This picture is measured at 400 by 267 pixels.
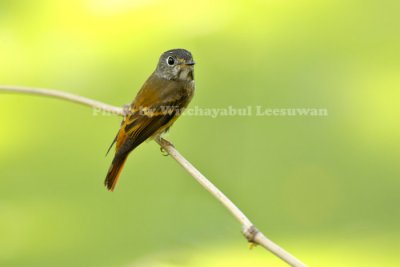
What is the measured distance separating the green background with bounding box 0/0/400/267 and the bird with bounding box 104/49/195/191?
0.41 m

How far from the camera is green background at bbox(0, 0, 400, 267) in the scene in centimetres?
304

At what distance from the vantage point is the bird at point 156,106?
2578 mm

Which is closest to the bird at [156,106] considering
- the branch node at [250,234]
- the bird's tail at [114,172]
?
the bird's tail at [114,172]

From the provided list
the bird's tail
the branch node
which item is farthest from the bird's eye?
the branch node

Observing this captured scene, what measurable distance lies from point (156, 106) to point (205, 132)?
2.12 feet

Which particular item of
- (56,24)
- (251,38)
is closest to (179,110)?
(251,38)

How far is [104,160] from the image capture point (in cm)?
329

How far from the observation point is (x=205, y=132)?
11.0 ft

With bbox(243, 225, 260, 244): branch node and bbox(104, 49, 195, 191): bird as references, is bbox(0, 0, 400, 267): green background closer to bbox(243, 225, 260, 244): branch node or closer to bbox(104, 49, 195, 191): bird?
bbox(104, 49, 195, 191): bird

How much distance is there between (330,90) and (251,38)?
0.50 metres

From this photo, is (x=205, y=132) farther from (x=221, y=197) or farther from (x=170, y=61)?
(x=221, y=197)

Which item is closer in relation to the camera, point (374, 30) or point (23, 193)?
point (23, 193)

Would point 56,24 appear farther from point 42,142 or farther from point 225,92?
point 225,92

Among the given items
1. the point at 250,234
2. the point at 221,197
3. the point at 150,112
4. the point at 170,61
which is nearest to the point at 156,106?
the point at 150,112
